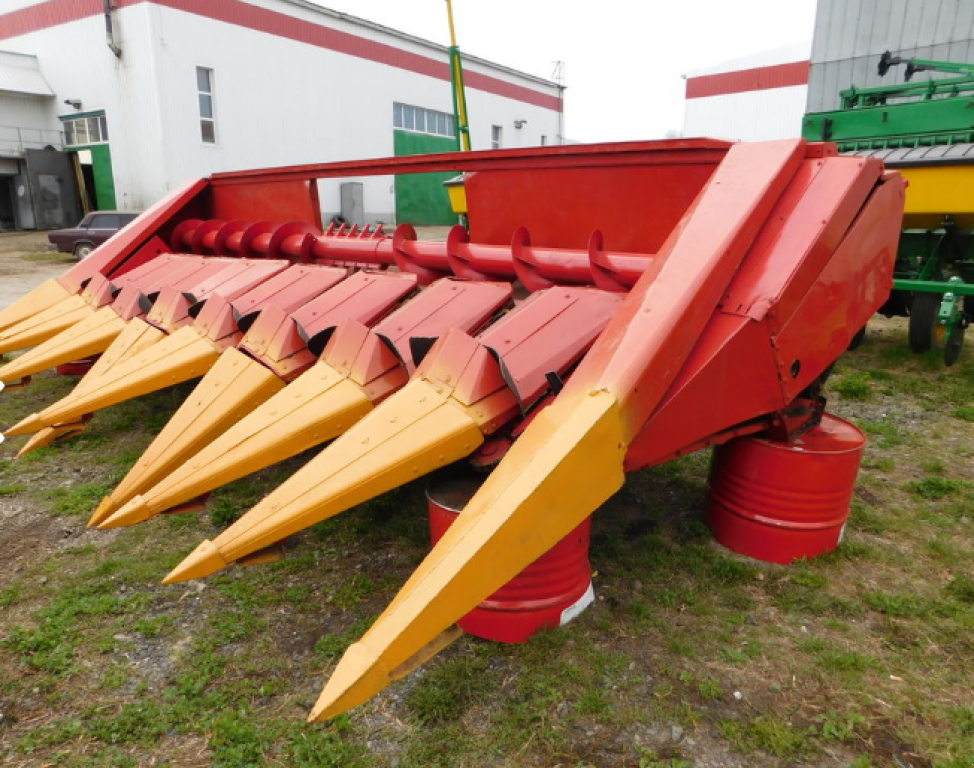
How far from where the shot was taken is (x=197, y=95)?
63.7 ft

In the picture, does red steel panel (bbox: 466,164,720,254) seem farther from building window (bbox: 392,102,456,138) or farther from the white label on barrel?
building window (bbox: 392,102,456,138)

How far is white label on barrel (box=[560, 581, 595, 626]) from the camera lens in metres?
2.46

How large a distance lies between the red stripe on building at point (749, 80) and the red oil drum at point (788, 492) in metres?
25.9

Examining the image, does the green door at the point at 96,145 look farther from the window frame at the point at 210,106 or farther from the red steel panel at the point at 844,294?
the red steel panel at the point at 844,294

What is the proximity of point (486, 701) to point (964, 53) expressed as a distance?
17.0 meters

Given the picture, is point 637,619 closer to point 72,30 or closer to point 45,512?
point 45,512

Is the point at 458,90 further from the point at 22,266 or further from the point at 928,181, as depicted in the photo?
the point at 22,266

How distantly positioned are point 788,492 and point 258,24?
73.8 ft

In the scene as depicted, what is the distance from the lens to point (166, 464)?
103 inches

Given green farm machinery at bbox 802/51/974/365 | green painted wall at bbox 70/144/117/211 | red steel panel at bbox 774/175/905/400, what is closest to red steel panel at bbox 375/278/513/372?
red steel panel at bbox 774/175/905/400

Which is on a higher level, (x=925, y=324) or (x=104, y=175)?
(x=104, y=175)

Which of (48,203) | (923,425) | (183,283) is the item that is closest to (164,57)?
(48,203)

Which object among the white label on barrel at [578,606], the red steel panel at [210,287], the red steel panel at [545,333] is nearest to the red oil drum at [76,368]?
the red steel panel at [210,287]

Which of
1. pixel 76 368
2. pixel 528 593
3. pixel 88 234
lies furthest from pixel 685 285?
pixel 88 234
